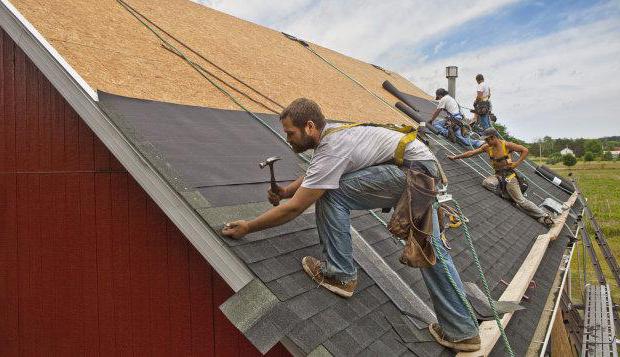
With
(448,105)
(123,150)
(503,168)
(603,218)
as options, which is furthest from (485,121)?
(603,218)

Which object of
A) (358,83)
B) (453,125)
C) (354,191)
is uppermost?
(358,83)

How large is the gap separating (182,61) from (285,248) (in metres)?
3.36

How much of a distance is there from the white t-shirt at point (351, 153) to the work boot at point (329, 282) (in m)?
0.54

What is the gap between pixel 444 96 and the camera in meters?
10.7

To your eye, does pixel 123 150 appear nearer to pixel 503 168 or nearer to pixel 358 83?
pixel 503 168

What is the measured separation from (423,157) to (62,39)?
3.40 m

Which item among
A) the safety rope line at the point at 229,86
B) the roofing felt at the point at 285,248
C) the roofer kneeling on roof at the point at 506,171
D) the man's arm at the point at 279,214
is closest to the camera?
the roofing felt at the point at 285,248

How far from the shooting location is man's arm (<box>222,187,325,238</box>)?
8.29ft

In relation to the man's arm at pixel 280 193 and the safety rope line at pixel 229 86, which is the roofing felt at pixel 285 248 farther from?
the safety rope line at pixel 229 86

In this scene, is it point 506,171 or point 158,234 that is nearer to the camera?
point 158,234

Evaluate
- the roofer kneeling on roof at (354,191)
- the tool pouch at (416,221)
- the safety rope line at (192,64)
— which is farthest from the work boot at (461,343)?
the safety rope line at (192,64)

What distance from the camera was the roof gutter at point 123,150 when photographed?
103 inches

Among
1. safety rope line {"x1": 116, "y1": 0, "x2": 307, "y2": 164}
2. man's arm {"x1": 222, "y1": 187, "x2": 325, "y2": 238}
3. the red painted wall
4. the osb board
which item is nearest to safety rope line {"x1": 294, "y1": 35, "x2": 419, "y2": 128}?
the osb board

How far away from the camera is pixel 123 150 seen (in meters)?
3.17
